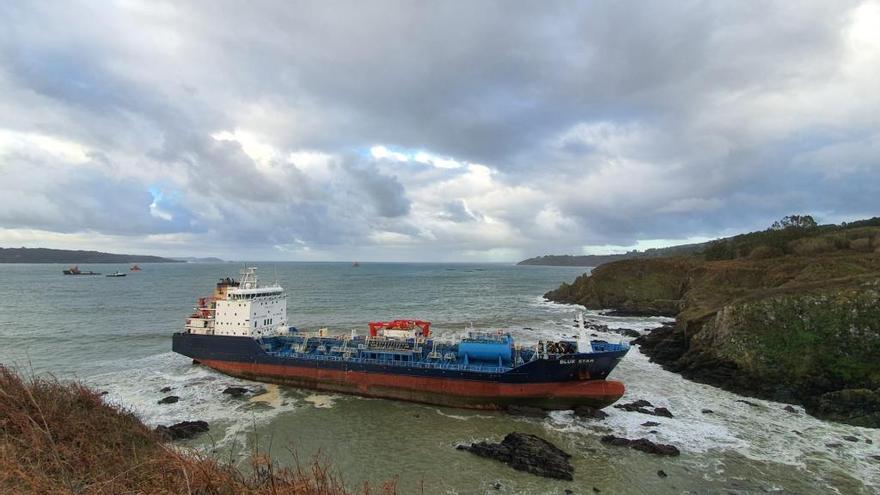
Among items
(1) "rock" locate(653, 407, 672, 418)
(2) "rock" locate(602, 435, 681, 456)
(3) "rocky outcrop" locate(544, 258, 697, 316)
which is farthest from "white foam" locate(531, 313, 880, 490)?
(3) "rocky outcrop" locate(544, 258, 697, 316)

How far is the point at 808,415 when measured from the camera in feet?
78.8

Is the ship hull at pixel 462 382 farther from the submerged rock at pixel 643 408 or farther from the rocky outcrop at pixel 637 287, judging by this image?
the rocky outcrop at pixel 637 287

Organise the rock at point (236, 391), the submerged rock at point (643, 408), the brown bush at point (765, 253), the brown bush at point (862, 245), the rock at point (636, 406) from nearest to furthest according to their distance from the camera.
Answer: the submerged rock at point (643, 408), the rock at point (636, 406), the rock at point (236, 391), the brown bush at point (862, 245), the brown bush at point (765, 253)

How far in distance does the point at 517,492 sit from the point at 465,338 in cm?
1425

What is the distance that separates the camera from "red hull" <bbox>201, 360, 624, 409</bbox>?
25516 millimetres

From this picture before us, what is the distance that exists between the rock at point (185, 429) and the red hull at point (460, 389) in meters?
7.65

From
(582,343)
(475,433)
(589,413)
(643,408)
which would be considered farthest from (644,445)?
(475,433)

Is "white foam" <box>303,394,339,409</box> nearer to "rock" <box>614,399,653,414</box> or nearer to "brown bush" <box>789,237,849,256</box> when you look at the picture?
"rock" <box>614,399,653,414</box>

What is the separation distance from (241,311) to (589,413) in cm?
2606

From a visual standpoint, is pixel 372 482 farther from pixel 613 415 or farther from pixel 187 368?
pixel 187 368

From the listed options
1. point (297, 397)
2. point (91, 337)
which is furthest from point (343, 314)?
point (297, 397)

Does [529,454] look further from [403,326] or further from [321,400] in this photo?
[403,326]

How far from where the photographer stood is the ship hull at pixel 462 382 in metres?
25.5

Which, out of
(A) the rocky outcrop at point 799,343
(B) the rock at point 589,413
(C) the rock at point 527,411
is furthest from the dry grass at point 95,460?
(A) the rocky outcrop at point 799,343
